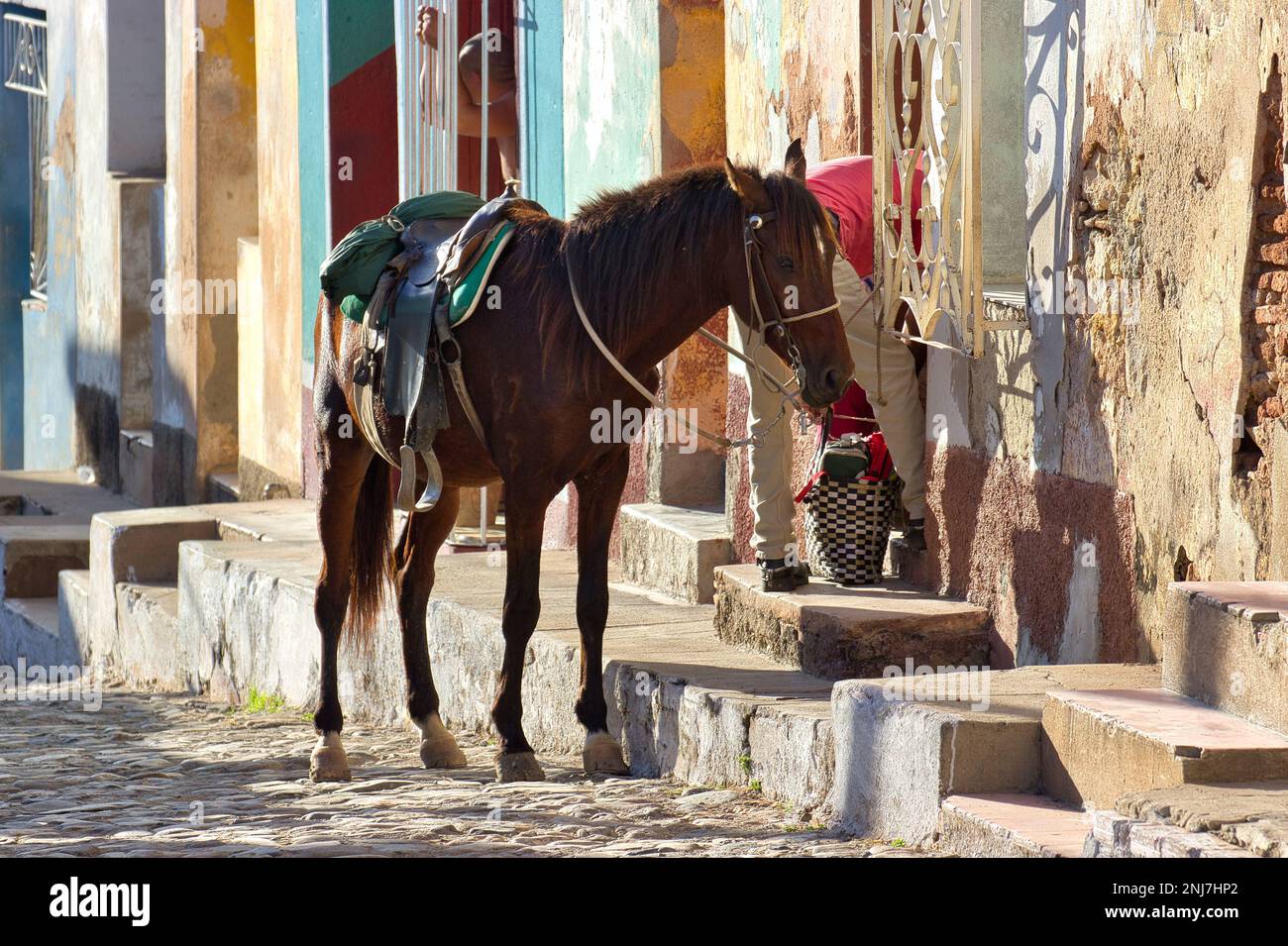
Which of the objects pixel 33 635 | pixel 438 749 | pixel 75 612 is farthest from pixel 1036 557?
pixel 33 635

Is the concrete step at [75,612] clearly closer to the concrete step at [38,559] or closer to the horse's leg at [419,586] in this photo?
the concrete step at [38,559]

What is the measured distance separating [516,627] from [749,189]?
157 cm

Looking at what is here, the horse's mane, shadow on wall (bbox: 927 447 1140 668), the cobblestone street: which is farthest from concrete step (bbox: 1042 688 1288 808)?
the horse's mane

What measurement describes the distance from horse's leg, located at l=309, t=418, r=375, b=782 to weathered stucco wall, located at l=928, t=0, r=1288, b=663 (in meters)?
2.06

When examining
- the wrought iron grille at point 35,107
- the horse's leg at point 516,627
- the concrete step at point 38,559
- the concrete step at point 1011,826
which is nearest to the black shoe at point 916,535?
the horse's leg at point 516,627

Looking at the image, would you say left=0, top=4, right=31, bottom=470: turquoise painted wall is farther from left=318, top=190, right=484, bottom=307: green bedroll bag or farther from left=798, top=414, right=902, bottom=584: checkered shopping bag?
left=798, top=414, right=902, bottom=584: checkered shopping bag

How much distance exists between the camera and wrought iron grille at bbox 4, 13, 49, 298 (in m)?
20.4

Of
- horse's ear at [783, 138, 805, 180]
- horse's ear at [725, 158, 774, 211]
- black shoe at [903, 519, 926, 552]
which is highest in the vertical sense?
horse's ear at [783, 138, 805, 180]

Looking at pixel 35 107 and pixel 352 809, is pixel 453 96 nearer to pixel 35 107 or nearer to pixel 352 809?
pixel 352 809

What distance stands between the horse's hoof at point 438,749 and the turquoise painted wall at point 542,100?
12.6 ft

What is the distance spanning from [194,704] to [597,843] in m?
4.92

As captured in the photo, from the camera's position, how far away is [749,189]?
5.96m

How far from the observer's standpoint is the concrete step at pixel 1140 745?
14.6 ft
